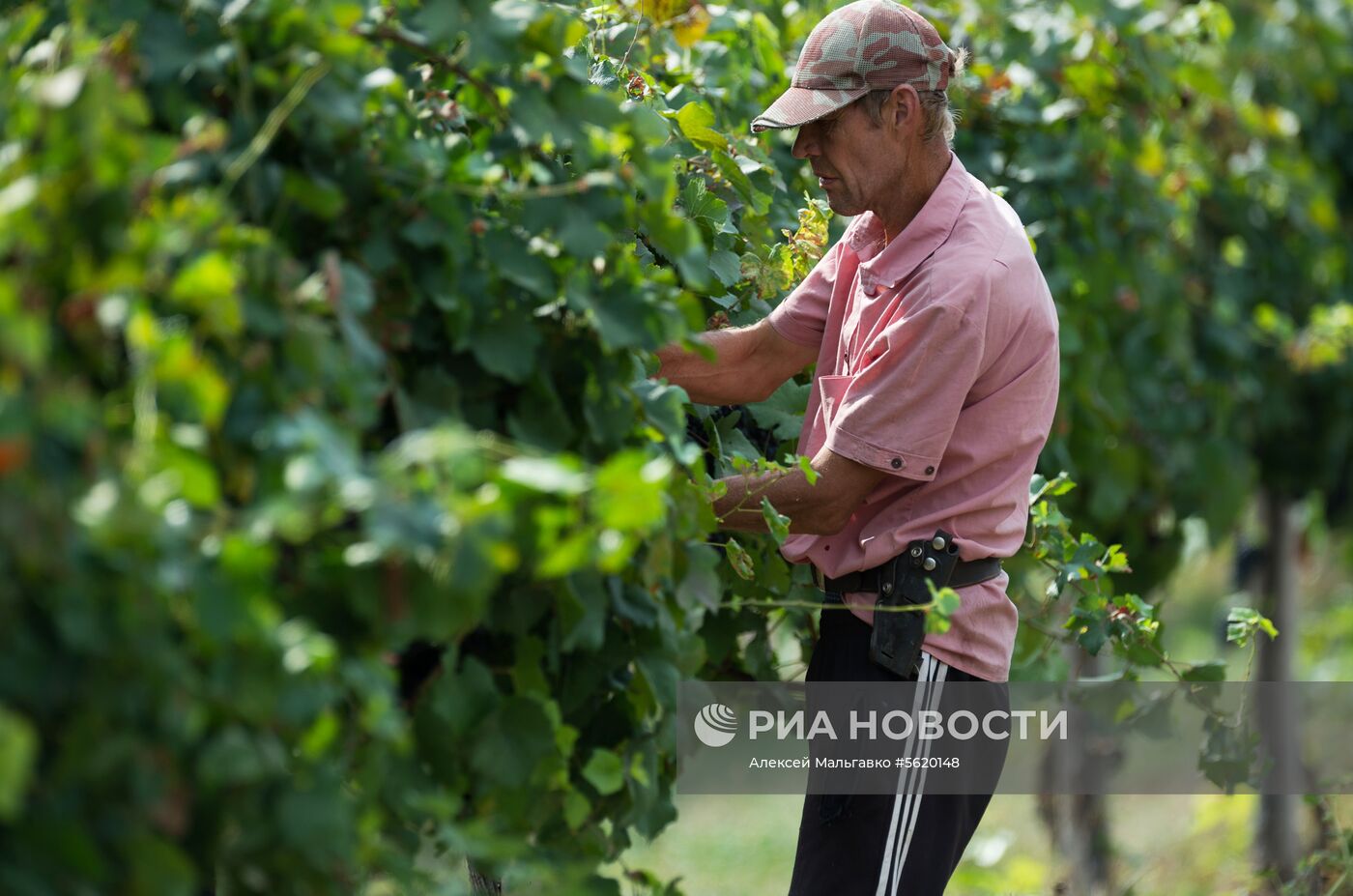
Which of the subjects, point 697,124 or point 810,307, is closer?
point 697,124

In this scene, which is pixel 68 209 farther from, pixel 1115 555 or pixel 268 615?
pixel 1115 555

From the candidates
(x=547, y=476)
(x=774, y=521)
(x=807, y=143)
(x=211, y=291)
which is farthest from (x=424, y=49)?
(x=807, y=143)

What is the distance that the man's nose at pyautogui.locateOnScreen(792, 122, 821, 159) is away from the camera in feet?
8.36

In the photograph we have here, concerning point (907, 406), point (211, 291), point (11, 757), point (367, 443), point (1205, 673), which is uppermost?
point (211, 291)

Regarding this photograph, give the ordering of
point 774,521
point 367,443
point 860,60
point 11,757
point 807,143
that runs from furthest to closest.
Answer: point 807,143 → point 860,60 → point 774,521 → point 367,443 → point 11,757

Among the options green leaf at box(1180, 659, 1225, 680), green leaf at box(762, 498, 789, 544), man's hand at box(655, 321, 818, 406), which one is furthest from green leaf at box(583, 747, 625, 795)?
green leaf at box(1180, 659, 1225, 680)

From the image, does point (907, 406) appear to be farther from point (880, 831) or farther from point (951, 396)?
point (880, 831)

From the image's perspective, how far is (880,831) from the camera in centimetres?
247

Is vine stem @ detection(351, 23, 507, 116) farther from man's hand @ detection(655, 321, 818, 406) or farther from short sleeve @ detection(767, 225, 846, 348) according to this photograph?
short sleeve @ detection(767, 225, 846, 348)

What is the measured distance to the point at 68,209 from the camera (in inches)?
51.3

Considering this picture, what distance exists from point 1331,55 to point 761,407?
454 centimetres

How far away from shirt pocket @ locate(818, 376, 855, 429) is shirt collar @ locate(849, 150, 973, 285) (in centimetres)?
17

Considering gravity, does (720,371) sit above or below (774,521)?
below

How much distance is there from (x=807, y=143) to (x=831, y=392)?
0.41 metres
